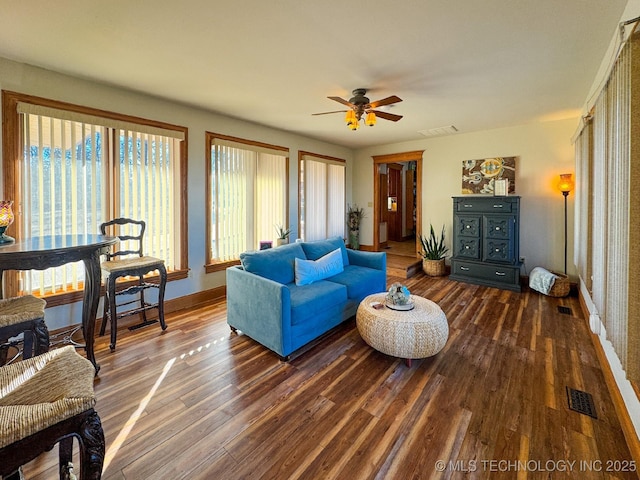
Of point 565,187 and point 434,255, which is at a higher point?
point 565,187

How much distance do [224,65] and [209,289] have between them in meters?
2.76

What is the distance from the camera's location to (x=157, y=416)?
5.81ft

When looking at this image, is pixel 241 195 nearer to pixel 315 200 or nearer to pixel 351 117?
pixel 315 200

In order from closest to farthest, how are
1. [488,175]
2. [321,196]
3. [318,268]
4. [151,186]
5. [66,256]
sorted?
[66,256], [318,268], [151,186], [488,175], [321,196]

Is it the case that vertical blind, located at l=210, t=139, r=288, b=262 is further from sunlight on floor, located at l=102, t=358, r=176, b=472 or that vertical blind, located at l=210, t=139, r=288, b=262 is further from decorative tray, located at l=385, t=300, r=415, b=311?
decorative tray, located at l=385, t=300, r=415, b=311

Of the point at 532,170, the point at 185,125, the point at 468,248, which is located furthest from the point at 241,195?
the point at 532,170

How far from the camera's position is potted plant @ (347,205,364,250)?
6.56 m

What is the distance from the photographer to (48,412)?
0.89m

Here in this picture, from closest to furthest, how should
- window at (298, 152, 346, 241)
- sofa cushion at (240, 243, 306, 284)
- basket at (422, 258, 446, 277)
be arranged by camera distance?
sofa cushion at (240, 243, 306, 284) → basket at (422, 258, 446, 277) → window at (298, 152, 346, 241)

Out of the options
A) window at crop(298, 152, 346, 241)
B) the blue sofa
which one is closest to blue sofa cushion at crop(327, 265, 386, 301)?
the blue sofa

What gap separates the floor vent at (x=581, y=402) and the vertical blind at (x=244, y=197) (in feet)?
12.9

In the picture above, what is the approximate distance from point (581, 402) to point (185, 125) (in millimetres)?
4623

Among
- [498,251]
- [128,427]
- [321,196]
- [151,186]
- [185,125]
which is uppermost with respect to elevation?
[185,125]

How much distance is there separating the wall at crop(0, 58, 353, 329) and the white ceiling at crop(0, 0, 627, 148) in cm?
14
